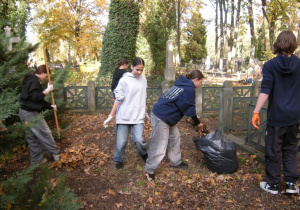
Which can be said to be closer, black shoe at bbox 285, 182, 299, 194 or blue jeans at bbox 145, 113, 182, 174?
black shoe at bbox 285, 182, 299, 194

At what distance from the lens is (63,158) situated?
4.45m

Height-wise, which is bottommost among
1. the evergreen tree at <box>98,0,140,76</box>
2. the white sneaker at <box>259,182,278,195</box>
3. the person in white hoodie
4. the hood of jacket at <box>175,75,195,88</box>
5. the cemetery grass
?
the cemetery grass

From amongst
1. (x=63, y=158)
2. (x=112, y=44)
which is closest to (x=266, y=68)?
(x=63, y=158)

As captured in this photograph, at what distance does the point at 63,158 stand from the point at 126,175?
1.25 meters

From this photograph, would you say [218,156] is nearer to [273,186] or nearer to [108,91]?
[273,186]

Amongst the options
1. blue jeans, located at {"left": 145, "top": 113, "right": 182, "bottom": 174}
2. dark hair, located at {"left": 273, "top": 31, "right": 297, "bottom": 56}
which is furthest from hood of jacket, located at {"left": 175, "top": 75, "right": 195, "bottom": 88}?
dark hair, located at {"left": 273, "top": 31, "right": 297, "bottom": 56}

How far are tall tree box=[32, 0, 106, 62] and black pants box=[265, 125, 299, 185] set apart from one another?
2346 cm

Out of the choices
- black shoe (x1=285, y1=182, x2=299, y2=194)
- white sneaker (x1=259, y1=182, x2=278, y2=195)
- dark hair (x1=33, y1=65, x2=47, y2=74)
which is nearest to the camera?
black shoe (x1=285, y1=182, x2=299, y2=194)

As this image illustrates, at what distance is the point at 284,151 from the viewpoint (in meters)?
3.26

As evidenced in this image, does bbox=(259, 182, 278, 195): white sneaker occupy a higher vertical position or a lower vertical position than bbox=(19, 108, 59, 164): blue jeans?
lower

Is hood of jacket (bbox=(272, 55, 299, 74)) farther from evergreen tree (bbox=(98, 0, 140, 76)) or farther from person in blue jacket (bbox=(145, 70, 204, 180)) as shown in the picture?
evergreen tree (bbox=(98, 0, 140, 76))

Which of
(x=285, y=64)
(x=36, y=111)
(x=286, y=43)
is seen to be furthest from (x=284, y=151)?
(x=36, y=111)

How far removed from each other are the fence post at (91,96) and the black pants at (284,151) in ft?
19.5

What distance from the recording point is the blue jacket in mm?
3508
